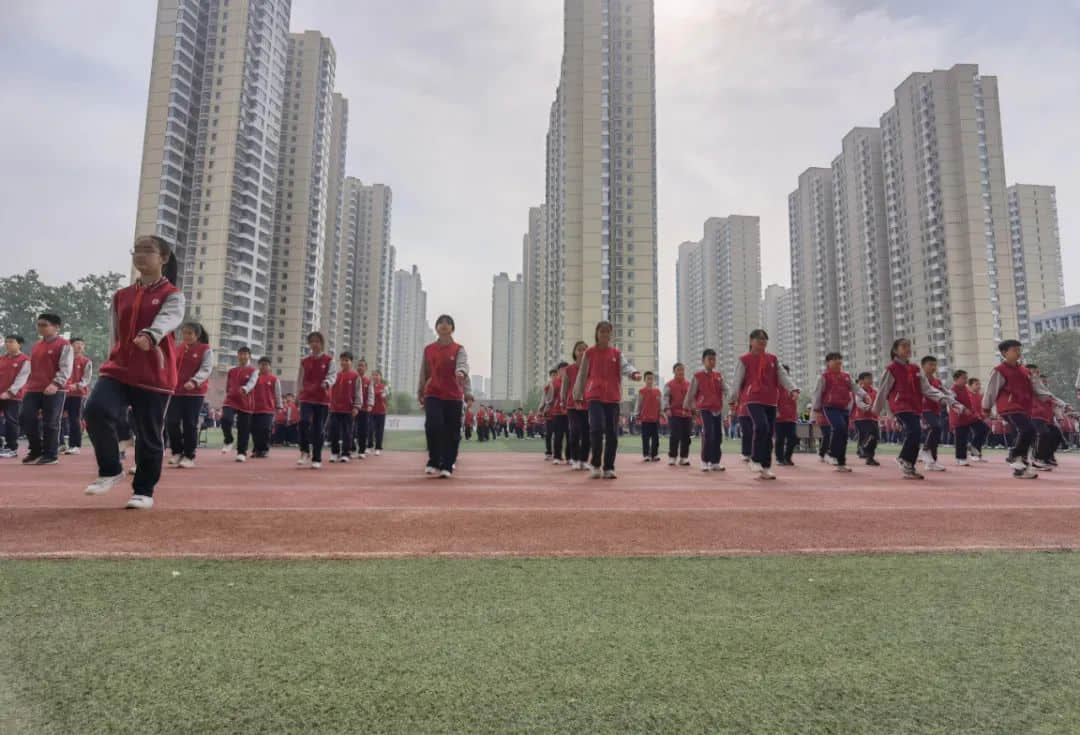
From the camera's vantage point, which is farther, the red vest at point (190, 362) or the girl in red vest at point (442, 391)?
A: the red vest at point (190, 362)

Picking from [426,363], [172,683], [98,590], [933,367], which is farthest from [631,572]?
[933,367]

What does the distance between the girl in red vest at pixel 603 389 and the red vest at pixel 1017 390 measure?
243 inches

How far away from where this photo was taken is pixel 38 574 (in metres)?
2.90

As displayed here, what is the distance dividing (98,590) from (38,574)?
536 mm

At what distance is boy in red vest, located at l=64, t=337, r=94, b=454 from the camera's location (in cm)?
1128

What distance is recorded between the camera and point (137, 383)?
4.82 meters

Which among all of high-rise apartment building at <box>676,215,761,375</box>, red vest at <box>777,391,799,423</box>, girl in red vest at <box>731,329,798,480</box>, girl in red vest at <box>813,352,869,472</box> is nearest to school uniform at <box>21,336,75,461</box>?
girl in red vest at <box>731,329,798,480</box>

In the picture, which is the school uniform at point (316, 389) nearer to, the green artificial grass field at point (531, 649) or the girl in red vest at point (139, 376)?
the girl in red vest at point (139, 376)

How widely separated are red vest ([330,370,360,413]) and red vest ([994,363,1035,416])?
1119 cm

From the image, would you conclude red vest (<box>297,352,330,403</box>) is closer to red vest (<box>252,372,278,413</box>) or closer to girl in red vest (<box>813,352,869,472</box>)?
red vest (<box>252,372,278,413</box>)

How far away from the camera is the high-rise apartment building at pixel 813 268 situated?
10119 centimetres

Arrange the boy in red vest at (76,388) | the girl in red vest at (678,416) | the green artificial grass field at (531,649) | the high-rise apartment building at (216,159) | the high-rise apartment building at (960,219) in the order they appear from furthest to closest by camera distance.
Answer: the high-rise apartment building at (960,219)
the high-rise apartment building at (216,159)
the girl in red vest at (678,416)
the boy in red vest at (76,388)
the green artificial grass field at (531,649)

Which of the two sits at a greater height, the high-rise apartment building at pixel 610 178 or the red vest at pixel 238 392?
the high-rise apartment building at pixel 610 178

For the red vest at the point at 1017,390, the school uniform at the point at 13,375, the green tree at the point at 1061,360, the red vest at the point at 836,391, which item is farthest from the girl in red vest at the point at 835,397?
the green tree at the point at 1061,360
